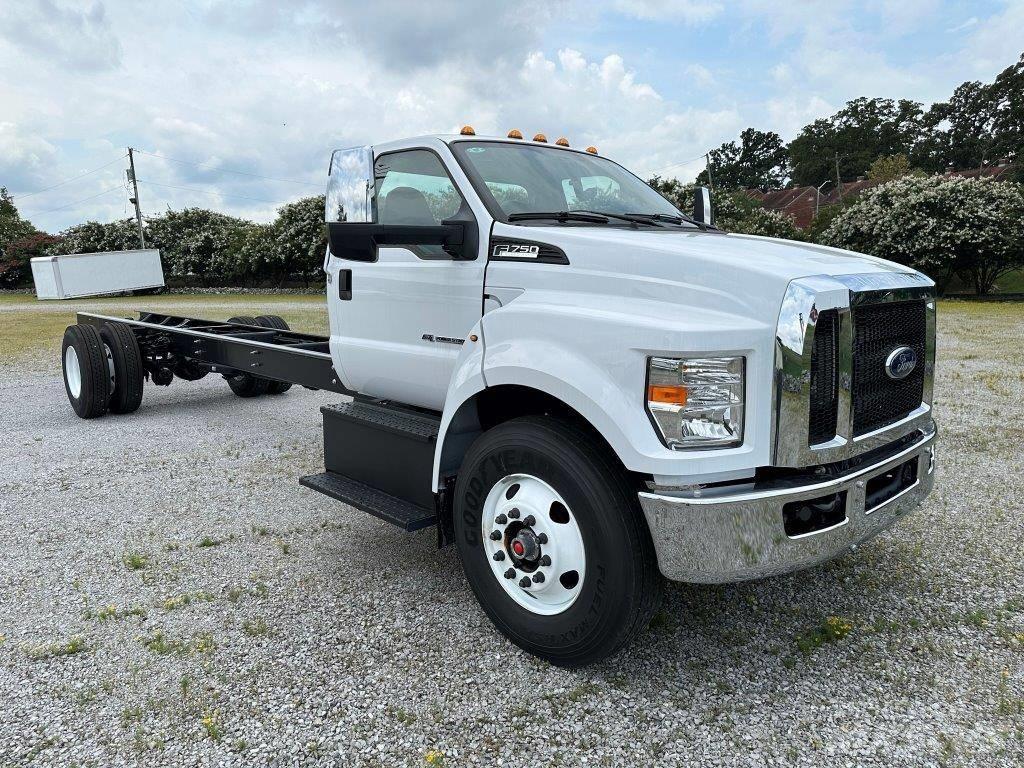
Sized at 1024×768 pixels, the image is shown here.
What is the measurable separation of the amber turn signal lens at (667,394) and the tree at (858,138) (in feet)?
249

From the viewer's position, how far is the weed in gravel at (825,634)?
3.09 metres

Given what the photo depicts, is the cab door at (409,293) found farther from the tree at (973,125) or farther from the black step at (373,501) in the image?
the tree at (973,125)

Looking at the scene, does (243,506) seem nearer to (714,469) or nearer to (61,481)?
(61,481)

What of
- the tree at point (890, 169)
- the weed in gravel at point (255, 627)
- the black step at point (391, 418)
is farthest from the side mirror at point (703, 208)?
the tree at point (890, 169)

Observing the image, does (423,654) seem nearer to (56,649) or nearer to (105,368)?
(56,649)

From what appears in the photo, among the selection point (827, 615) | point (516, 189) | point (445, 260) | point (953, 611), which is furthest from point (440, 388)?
point (953, 611)

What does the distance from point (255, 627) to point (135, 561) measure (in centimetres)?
114

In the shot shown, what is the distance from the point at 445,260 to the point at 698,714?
7.26ft

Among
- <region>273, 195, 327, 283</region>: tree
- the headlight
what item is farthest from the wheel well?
<region>273, 195, 327, 283</region>: tree

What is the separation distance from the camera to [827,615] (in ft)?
11.0

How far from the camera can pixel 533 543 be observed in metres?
2.85

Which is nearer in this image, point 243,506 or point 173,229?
point 243,506

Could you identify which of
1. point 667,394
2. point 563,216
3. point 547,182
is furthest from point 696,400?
point 547,182

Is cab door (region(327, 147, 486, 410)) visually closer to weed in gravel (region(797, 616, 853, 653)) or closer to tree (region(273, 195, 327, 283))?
weed in gravel (region(797, 616, 853, 653))
